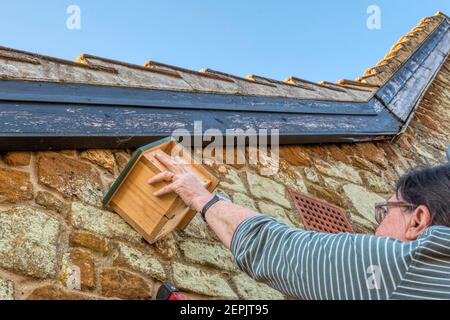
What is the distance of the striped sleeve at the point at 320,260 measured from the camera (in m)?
1.30

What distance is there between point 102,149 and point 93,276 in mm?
688

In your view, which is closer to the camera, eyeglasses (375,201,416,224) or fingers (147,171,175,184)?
eyeglasses (375,201,416,224)

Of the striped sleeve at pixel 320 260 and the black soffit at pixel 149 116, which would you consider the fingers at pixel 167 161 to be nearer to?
the black soffit at pixel 149 116

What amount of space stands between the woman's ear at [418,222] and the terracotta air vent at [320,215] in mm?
1254

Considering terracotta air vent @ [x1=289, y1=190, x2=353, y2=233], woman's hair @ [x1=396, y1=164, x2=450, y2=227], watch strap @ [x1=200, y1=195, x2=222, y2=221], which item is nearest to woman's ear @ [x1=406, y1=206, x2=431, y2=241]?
woman's hair @ [x1=396, y1=164, x2=450, y2=227]

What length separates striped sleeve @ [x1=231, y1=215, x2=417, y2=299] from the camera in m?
1.30

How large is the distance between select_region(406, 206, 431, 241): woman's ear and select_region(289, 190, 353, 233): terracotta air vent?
1.25 m

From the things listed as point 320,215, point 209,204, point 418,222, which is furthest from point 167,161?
point 320,215

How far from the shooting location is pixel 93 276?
1834 mm

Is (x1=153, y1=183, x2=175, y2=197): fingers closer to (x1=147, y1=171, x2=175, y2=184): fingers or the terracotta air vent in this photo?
(x1=147, y1=171, x2=175, y2=184): fingers

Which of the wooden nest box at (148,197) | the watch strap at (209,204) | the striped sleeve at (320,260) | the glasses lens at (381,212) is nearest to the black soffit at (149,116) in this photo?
the wooden nest box at (148,197)
